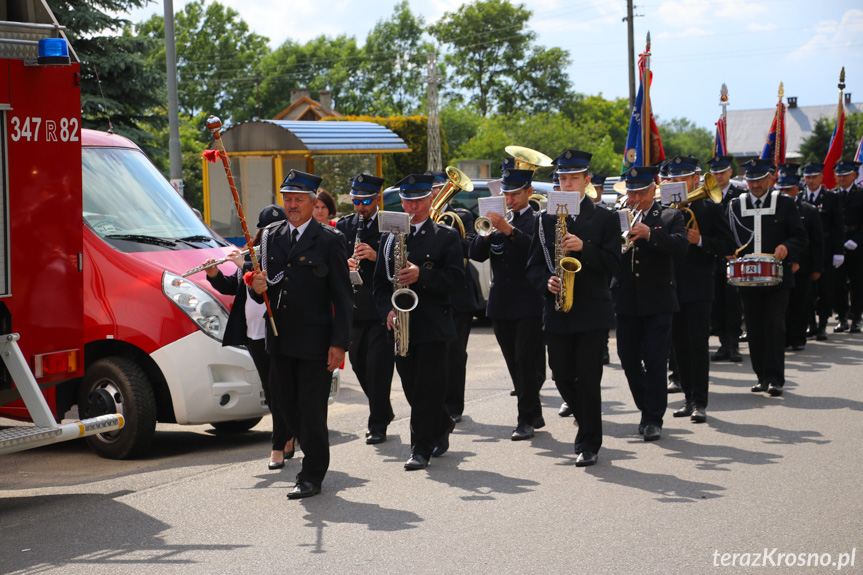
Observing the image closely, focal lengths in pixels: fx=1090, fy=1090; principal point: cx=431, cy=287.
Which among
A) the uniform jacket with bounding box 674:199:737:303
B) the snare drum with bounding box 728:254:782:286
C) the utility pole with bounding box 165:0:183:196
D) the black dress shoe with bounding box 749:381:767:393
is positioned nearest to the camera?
the uniform jacket with bounding box 674:199:737:303

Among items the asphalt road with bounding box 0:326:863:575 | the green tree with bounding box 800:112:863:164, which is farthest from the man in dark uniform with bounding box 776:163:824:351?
the green tree with bounding box 800:112:863:164

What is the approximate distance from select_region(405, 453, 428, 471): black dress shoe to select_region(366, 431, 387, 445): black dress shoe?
90 cm

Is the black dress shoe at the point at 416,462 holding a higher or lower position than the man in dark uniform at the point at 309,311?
lower

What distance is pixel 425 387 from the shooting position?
7750 mm

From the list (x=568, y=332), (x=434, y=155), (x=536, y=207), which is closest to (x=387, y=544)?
(x=568, y=332)

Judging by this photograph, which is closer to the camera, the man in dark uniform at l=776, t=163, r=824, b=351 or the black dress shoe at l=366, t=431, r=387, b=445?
the black dress shoe at l=366, t=431, r=387, b=445

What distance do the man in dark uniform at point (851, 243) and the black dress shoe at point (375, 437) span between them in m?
9.23

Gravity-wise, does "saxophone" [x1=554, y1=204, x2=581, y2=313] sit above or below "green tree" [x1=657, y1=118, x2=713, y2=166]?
below

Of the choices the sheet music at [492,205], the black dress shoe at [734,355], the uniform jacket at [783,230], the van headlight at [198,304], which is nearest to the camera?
the van headlight at [198,304]

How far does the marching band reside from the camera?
7020 mm

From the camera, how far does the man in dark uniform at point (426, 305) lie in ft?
25.3

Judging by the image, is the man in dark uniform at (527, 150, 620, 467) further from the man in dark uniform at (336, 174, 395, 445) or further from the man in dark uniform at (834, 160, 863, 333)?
the man in dark uniform at (834, 160, 863, 333)

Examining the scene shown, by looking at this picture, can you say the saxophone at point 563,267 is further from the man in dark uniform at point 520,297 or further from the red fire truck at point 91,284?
the red fire truck at point 91,284

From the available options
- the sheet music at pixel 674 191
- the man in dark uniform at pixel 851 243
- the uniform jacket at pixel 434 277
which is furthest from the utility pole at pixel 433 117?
the uniform jacket at pixel 434 277
